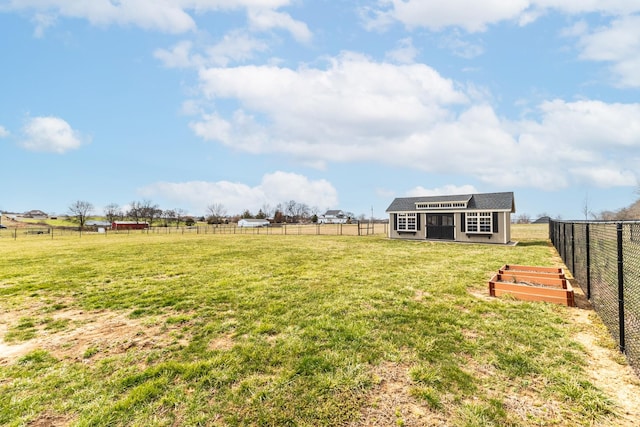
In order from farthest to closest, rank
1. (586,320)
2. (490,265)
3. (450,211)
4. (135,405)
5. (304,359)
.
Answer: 1. (450,211)
2. (490,265)
3. (586,320)
4. (304,359)
5. (135,405)

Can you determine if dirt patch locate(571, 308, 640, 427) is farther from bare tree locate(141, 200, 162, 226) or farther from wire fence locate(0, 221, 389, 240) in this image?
bare tree locate(141, 200, 162, 226)

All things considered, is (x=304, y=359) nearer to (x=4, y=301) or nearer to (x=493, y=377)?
(x=493, y=377)

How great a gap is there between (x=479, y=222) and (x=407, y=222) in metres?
5.01

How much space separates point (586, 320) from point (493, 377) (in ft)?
9.97

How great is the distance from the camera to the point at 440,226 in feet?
66.6

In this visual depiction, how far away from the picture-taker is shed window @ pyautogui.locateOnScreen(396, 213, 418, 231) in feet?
70.2

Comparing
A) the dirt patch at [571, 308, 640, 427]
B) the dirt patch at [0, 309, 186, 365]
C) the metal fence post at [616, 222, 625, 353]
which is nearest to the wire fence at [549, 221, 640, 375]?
the metal fence post at [616, 222, 625, 353]

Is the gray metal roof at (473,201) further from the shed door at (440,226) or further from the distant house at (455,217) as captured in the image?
the shed door at (440,226)

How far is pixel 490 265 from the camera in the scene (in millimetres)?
9727

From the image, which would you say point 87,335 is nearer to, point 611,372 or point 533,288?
point 611,372

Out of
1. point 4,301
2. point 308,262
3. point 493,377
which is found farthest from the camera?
point 308,262

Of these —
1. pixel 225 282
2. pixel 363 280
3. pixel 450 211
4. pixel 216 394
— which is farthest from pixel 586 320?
pixel 450 211

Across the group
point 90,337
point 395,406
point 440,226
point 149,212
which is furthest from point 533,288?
point 149,212

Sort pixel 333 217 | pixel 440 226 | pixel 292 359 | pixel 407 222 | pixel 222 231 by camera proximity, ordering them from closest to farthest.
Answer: pixel 292 359
pixel 440 226
pixel 407 222
pixel 222 231
pixel 333 217
